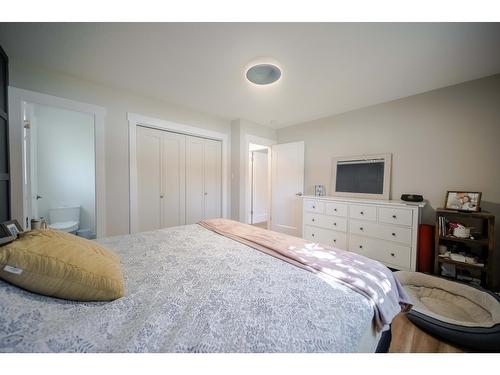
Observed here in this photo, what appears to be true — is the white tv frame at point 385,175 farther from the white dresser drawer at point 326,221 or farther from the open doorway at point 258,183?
the open doorway at point 258,183

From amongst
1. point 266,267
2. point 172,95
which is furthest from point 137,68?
point 266,267

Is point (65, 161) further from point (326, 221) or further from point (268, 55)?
point (326, 221)

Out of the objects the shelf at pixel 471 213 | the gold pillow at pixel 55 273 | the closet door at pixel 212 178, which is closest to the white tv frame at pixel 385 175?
the shelf at pixel 471 213

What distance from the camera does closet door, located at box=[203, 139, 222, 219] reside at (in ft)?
11.0

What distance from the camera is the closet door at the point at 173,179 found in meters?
2.88

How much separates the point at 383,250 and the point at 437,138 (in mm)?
1559

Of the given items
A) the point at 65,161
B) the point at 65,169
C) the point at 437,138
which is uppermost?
the point at 437,138

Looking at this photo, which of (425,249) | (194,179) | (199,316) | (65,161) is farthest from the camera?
(65,161)

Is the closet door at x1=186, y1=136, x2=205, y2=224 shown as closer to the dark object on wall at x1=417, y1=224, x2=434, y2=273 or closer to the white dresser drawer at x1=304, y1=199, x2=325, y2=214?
the white dresser drawer at x1=304, y1=199, x2=325, y2=214

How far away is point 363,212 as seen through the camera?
2.55 metres

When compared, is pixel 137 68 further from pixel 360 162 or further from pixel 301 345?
pixel 360 162

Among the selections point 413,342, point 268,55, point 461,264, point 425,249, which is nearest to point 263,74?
point 268,55
